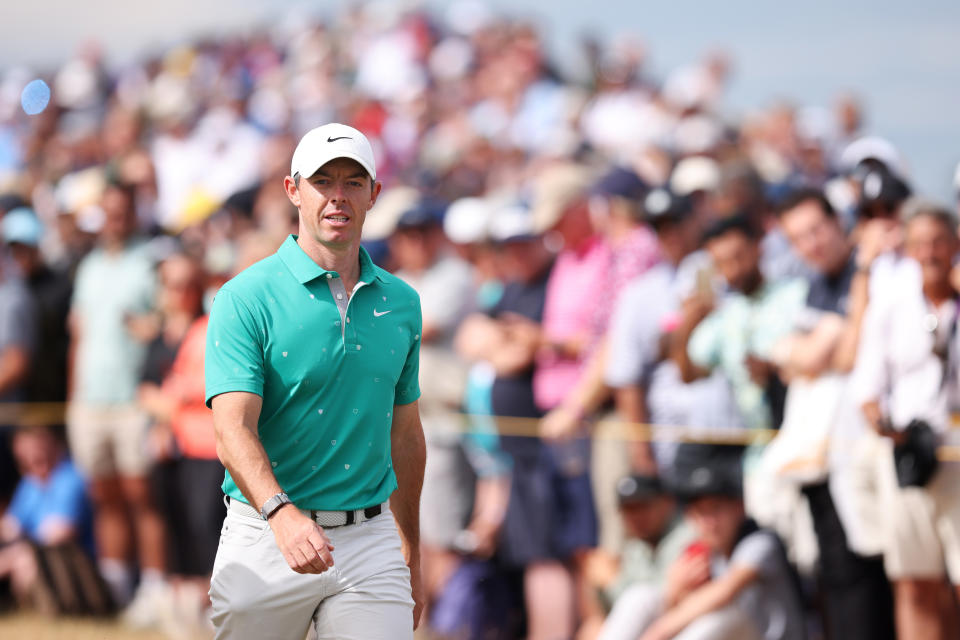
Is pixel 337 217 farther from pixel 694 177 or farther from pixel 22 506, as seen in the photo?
pixel 22 506

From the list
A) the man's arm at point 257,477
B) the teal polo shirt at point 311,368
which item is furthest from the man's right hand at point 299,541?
the teal polo shirt at point 311,368

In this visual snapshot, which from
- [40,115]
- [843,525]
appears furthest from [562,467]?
[40,115]

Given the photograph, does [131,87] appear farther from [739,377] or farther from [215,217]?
[739,377]

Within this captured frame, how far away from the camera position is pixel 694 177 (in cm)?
864

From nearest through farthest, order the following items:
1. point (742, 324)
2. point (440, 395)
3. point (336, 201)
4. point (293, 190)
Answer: point (336, 201)
point (293, 190)
point (742, 324)
point (440, 395)

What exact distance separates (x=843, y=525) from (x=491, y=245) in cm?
304

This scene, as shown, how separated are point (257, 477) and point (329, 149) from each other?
896 millimetres

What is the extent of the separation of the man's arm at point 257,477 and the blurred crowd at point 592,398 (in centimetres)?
332

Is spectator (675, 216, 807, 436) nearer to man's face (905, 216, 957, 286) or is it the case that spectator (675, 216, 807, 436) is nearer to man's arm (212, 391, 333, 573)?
man's face (905, 216, 957, 286)

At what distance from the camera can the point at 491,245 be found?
849cm

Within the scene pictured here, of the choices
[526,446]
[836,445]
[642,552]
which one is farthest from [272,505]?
[526,446]

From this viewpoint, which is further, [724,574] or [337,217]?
[724,574]

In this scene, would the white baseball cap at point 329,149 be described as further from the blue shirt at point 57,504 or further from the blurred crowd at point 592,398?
the blue shirt at point 57,504

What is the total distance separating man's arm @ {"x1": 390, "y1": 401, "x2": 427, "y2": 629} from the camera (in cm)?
425
